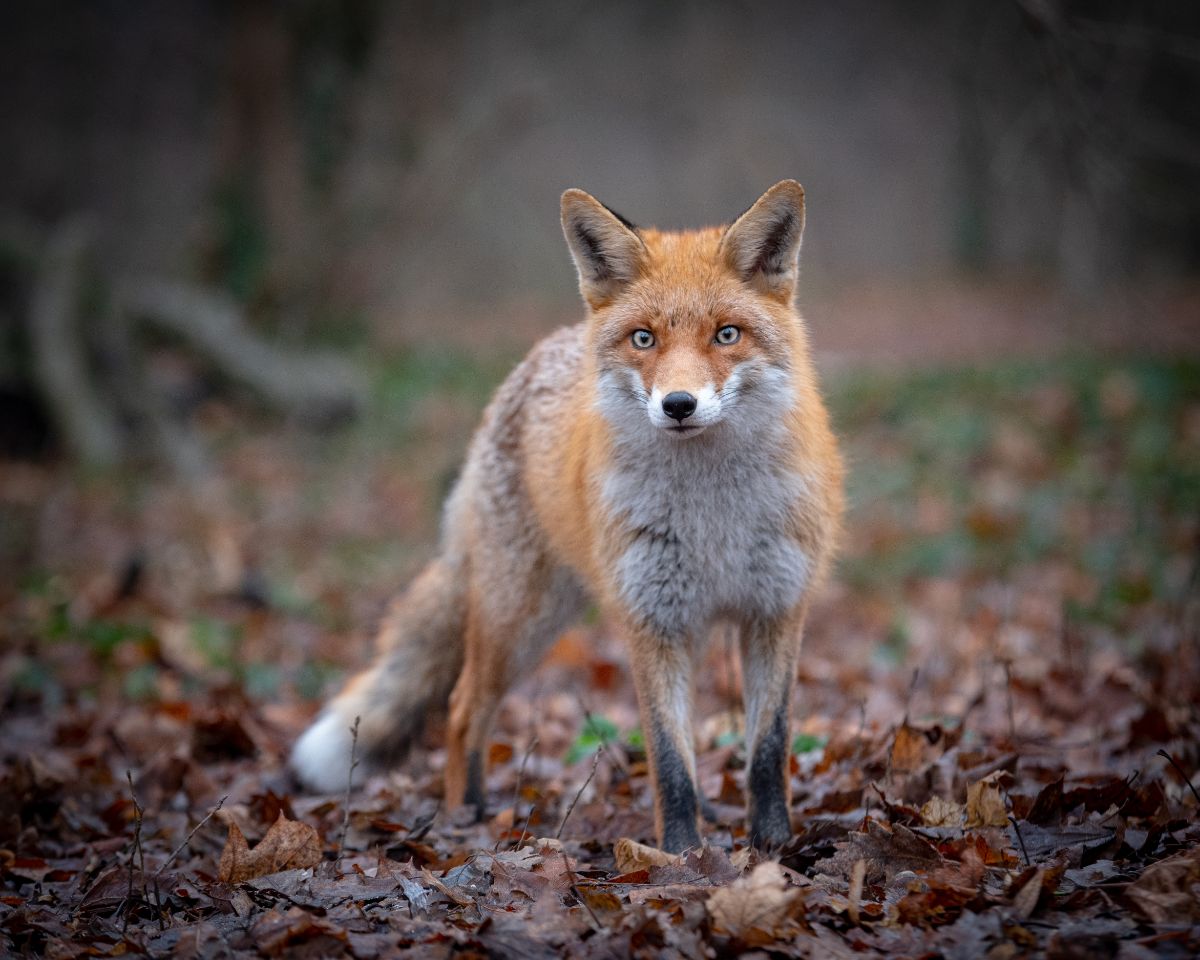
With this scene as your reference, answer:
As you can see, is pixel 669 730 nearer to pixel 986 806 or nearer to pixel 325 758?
pixel 986 806

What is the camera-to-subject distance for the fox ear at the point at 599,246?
371 centimetres

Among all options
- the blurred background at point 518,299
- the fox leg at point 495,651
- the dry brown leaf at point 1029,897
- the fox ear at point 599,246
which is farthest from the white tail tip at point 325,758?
the dry brown leaf at point 1029,897

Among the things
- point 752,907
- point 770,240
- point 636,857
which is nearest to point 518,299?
point 770,240

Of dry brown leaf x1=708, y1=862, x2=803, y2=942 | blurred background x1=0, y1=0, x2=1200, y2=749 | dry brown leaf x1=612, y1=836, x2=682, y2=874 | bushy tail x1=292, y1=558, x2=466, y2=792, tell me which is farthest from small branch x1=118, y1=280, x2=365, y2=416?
dry brown leaf x1=708, y1=862, x2=803, y2=942

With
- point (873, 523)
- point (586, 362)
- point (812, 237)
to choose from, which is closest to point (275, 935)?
point (586, 362)

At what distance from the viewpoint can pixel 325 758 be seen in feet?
14.7

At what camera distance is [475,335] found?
1911 centimetres

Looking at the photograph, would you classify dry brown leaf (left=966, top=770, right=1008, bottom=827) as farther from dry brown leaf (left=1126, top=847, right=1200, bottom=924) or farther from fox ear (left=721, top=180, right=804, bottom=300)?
fox ear (left=721, top=180, right=804, bottom=300)

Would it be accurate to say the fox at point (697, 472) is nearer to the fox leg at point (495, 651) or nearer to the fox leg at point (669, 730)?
the fox leg at point (669, 730)

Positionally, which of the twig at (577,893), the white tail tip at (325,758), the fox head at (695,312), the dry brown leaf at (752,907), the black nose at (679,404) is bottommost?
the white tail tip at (325,758)

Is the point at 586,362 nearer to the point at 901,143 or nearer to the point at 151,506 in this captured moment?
the point at 151,506

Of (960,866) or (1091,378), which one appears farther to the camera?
(1091,378)

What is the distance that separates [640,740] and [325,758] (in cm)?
141

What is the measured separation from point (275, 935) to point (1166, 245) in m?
20.5
